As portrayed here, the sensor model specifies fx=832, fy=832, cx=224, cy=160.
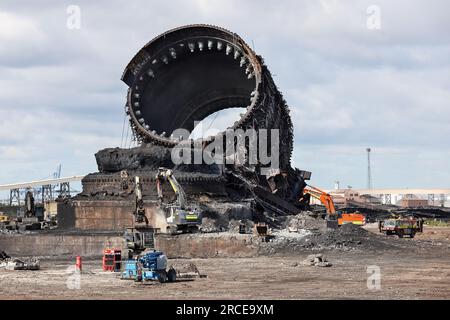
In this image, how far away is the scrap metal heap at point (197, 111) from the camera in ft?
162

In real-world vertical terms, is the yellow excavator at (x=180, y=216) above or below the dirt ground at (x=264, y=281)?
above

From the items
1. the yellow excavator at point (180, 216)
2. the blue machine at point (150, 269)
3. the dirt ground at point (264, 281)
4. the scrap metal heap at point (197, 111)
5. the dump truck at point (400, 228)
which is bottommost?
the dirt ground at point (264, 281)

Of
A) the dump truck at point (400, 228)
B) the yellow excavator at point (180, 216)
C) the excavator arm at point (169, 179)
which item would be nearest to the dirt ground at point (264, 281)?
the yellow excavator at point (180, 216)

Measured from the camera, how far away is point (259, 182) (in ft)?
186

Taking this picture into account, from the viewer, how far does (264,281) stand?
82.9 feet

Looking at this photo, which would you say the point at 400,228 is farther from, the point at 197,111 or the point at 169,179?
the point at 197,111

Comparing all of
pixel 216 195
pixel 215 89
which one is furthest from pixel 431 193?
pixel 216 195

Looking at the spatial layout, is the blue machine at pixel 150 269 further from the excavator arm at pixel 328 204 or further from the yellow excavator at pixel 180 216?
the excavator arm at pixel 328 204

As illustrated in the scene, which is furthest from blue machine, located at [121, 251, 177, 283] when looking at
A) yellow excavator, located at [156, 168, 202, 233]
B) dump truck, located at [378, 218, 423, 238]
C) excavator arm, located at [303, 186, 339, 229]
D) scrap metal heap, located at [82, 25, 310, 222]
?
dump truck, located at [378, 218, 423, 238]

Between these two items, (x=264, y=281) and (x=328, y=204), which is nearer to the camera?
(x=264, y=281)

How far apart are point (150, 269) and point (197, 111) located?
136 ft

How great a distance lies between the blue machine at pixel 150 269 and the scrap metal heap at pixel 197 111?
20.5 meters

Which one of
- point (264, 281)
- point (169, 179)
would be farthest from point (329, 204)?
point (264, 281)

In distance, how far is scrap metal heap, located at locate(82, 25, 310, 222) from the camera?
49.2m
